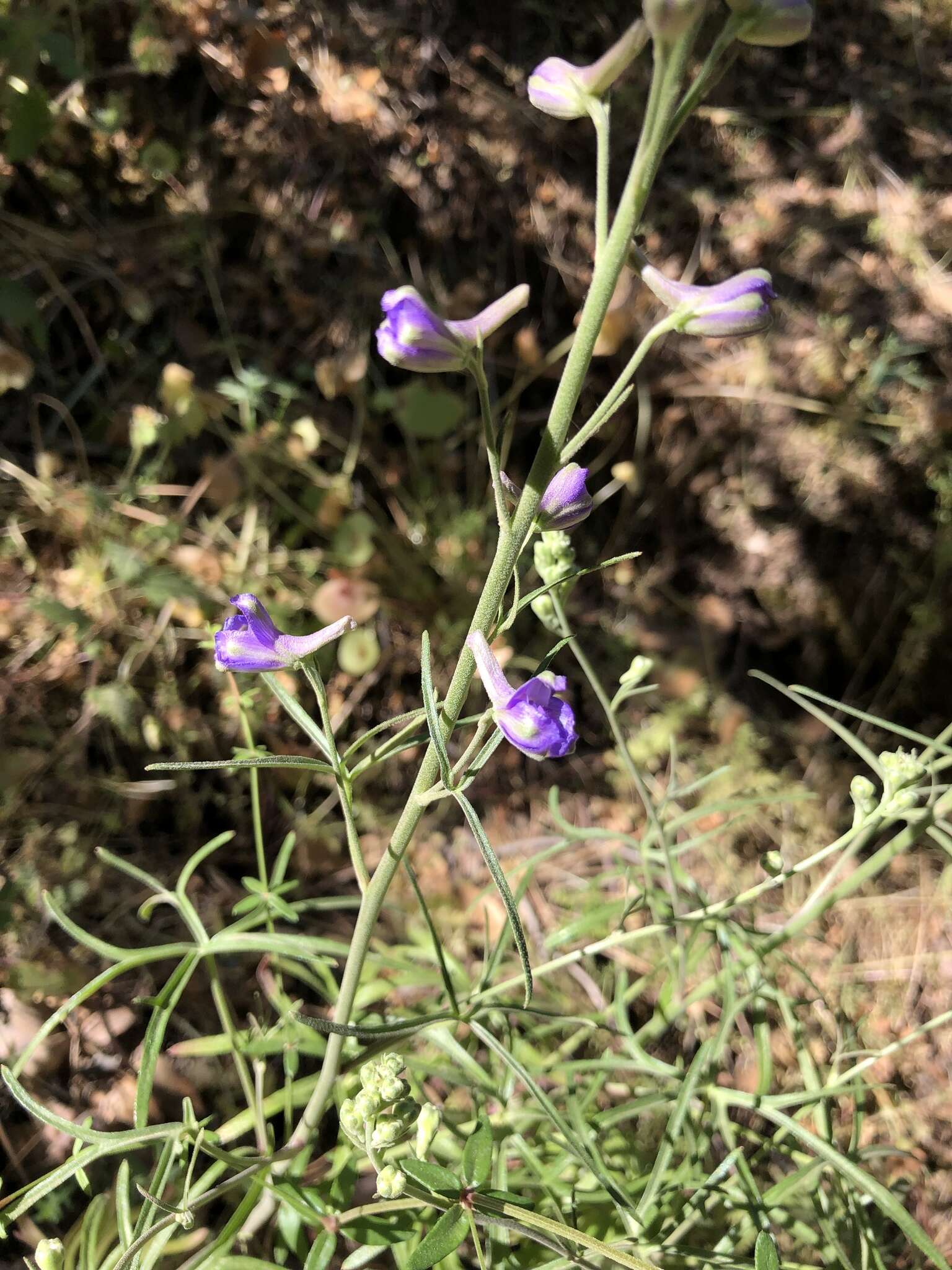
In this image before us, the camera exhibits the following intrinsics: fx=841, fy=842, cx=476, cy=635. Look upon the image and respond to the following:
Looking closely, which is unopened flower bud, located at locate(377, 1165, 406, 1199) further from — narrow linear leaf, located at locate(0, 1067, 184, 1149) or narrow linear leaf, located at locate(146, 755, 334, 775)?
narrow linear leaf, located at locate(146, 755, 334, 775)

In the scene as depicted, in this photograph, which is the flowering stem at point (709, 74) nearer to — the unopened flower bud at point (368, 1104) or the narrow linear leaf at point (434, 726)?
the narrow linear leaf at point (434, 726)

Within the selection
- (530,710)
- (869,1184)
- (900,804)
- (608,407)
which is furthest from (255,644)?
(869,1184)

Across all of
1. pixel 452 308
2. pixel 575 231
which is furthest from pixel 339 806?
pixel 575 231

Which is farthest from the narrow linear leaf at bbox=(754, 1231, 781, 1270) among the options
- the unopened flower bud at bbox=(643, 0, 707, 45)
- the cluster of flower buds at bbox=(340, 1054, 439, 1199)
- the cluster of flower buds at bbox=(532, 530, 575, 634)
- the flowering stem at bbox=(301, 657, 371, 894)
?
the unopened flower bud at bbox=(643, 0, 707, 45)

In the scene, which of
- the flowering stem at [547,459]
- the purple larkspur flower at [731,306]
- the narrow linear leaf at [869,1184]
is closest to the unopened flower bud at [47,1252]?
the flowering stem at [547,459]

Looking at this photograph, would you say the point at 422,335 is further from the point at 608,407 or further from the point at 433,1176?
the point at 433,1176

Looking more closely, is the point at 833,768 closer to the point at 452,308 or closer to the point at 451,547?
the point at 451,547
